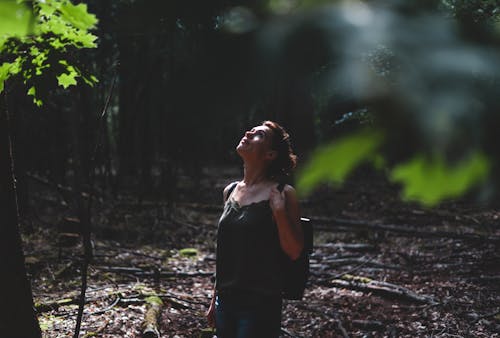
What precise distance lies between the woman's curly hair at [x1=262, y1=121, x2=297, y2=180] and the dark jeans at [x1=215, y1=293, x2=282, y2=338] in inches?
27.6

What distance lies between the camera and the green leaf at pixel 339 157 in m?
0.69

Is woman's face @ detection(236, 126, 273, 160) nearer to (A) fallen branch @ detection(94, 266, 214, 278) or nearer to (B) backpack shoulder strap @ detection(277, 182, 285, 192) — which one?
(B) backpack shoulder strap @ detection(277, 182, 285, 192)

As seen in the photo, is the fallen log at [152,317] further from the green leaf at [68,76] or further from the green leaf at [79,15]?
the green leaf at [79,15]

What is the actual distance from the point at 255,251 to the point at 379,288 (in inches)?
155

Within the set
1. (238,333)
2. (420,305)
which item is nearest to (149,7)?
(238,333)

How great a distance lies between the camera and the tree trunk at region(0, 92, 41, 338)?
2.98 meters

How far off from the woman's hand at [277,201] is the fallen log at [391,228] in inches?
241

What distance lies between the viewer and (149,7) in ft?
2.91

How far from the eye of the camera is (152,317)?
192 inches

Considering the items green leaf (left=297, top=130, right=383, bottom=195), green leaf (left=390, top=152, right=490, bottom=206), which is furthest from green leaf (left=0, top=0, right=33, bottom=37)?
green leaf (left=390, top=152, right=490, bottom=206)

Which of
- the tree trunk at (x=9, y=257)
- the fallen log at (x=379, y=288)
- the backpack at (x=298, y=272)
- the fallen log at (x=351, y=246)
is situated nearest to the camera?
the backpack at (x=298, y=272)

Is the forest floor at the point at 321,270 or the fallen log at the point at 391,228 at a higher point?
the fallen log at the point at 391,228

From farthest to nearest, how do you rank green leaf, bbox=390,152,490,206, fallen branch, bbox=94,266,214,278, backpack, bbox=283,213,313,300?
fallen branch, bbox=94,266,214,278 → backpack, bbox=283,213,313,300 → green leaf, bbox=390,152,490,206

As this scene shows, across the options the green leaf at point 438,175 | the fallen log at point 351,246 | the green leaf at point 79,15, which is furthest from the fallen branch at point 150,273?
the green leaf at point 438,175
